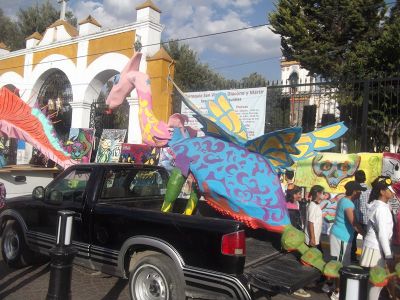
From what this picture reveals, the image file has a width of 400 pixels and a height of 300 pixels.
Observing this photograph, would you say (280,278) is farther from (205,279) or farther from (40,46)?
(40,46)

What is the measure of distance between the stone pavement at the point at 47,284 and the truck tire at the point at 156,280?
→ 2.34 feet

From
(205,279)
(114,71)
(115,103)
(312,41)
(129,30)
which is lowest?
(205,279)

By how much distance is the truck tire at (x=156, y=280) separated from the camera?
3.86 metres

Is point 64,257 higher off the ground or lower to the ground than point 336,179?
lower

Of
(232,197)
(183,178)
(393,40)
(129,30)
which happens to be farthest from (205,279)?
(393,40)

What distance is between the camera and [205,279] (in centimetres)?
371

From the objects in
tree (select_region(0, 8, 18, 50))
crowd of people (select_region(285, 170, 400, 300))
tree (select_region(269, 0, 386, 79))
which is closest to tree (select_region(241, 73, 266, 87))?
tree (select_region(269, 0, 386, 79))

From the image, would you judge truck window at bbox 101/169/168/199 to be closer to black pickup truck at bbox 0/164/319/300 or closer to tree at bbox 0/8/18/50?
black pickup truck at bbox 0/164/319/300

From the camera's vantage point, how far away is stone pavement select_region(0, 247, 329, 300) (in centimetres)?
475

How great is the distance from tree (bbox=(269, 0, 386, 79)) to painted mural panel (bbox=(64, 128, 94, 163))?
347 inches

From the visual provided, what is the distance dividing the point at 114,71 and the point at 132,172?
29.9 feet

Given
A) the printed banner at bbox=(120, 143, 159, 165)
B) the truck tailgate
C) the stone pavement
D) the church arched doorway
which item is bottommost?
the stone pavement

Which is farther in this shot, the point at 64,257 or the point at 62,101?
the point at 62,101

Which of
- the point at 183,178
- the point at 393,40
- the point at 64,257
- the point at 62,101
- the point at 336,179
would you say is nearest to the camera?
the point at 64,257
